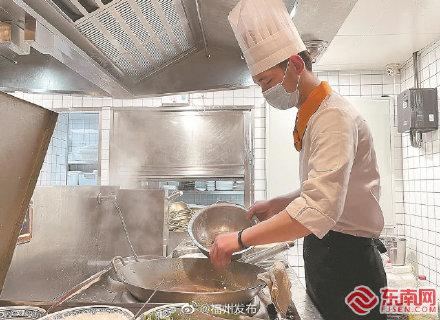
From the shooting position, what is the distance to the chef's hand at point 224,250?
1608mm

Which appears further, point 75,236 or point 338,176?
point 75,236

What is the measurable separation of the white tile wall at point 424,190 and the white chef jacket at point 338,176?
7.60 ft

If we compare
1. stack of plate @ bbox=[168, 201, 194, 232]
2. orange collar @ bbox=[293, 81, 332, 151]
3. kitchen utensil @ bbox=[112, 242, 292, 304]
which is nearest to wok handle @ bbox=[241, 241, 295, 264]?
kitchen utensil @ bbox=[112, 242, 292, 304]

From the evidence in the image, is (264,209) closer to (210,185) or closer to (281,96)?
(281,96)

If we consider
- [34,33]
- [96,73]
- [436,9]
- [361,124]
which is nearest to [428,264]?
[436,9]

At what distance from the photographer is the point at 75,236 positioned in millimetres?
2066

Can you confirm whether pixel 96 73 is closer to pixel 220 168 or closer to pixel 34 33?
pixel 34 33

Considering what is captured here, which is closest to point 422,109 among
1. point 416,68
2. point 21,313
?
point 416,68

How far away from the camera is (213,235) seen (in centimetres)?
212

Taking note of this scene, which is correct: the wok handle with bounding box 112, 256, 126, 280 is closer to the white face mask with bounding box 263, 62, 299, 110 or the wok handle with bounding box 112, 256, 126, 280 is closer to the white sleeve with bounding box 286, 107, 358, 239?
the white sleeve with bounding box 286, 107, 358, 239

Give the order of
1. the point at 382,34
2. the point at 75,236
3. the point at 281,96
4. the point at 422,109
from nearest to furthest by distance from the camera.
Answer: the point at 281,96
the point at 75,236
the point at 382,34
the point at 422,109

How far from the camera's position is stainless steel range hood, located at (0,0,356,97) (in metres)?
1.16

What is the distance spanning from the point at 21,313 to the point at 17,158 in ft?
1.47

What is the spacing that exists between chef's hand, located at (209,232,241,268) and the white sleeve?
0.82ft
